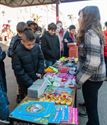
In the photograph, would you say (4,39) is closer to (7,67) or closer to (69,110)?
(7,67)

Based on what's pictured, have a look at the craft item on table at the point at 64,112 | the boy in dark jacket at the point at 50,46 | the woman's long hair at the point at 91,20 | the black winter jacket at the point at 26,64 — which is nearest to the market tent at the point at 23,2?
the boy in dark jacket at the point at 50,46

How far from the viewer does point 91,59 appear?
2.12 metres

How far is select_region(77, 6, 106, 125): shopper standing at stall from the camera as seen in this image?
2.12 metres

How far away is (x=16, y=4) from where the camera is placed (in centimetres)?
1100

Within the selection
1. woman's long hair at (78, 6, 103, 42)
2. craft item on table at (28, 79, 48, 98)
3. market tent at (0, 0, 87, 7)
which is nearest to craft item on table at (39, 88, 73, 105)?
craft item on table at (28, 79, 48, 98)

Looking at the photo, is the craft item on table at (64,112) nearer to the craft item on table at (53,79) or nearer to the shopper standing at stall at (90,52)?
the shopper standing at stall at (90,52)

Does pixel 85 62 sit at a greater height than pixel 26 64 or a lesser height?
greater

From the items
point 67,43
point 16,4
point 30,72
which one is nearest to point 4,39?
point 16,4

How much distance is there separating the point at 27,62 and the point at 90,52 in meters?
0.86

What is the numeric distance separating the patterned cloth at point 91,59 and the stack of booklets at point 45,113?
0.44 metres

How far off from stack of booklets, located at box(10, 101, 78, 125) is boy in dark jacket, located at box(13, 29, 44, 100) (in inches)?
30.7

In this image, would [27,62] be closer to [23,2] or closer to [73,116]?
[73,116]

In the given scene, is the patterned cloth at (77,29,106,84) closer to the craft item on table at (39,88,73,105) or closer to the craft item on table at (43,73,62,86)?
the craft item on table at (39,88,73,105)

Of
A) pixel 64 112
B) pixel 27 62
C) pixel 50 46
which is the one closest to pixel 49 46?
pixel 50 46
